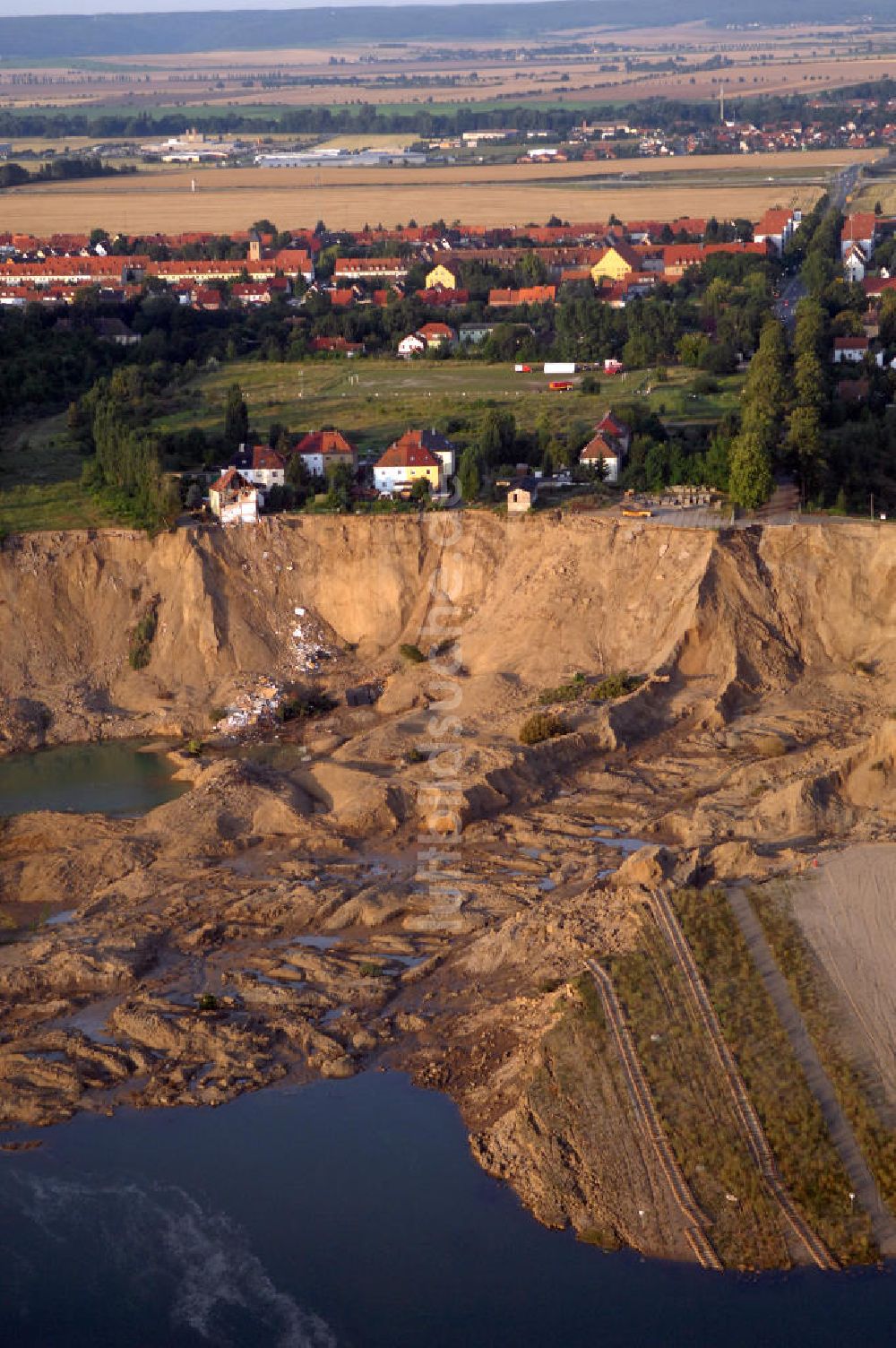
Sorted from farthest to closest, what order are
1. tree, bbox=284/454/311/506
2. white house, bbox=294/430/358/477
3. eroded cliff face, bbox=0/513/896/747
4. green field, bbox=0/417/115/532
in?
white house, bbox=294/430/358/477 → tree, bbox=284/454/311/506 → green field, bbox=0/417/115/532 → eroded cliff face, bbox=0/513/896/747

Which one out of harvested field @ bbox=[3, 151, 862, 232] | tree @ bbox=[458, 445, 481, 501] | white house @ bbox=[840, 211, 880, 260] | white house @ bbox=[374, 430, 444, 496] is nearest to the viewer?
tree @ bbox=[458, 445, 481, 501]

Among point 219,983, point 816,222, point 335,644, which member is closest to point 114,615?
point 335,644

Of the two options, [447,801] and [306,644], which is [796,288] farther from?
[447,801]

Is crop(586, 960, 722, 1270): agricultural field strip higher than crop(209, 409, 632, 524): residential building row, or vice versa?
crop(209, 409, 632, 524): residential building row

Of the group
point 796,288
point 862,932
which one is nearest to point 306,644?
point 862,932

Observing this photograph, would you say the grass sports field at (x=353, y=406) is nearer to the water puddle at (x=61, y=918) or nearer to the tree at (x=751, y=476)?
the tree at (x=751, y=476)

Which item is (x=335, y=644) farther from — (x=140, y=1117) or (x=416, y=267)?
(x=416, y=267)

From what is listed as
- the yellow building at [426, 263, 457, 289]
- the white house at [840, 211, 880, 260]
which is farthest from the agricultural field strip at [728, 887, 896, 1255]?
the white house at [840, 211, 880, 260]

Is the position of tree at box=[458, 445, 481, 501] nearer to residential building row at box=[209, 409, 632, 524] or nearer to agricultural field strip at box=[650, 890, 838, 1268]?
residential building row at box=[209, 409, 632, 524]
